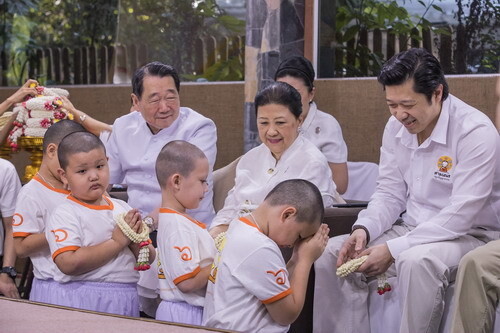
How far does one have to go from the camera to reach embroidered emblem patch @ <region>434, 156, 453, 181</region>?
314cm

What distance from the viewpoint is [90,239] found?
10.3 ft

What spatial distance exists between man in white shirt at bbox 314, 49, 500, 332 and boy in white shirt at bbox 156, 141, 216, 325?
515mm

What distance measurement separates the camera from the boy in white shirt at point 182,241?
2912 mm

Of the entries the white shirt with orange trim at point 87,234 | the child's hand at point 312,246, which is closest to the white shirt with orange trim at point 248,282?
the child's hand at point 312,246

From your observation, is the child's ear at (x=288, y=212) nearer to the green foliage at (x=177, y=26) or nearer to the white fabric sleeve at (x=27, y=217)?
the white fabric sleeve at (x=27, y=217)

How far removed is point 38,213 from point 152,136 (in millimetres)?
795

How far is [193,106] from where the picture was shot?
5.64 metres

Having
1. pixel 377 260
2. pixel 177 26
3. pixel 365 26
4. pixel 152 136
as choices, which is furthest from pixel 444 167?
pixel 177 26

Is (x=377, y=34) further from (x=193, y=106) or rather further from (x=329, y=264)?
(x=329, y=264)

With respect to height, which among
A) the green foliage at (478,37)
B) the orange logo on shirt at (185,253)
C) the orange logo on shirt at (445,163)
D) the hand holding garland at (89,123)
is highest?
the green foliage at (478,37)

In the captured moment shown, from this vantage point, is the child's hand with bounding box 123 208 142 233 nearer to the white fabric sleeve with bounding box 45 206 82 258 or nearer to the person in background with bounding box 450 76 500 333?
the white fabric sleeve with bounding box 45 206 82 258

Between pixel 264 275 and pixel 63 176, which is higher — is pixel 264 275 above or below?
below

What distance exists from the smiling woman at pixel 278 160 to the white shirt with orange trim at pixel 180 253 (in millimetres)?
428

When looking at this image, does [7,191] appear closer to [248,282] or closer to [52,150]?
[52,150]
